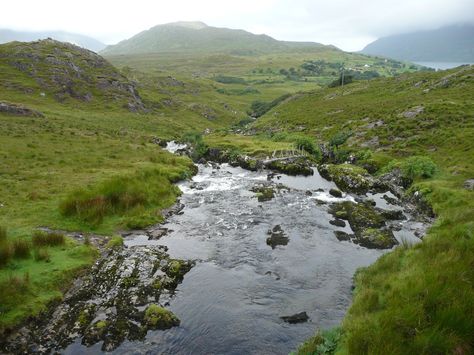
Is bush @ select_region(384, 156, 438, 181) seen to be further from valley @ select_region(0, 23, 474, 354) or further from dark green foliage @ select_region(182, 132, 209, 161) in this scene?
dark green foliage @ select_region(182, 132, 209, 161)

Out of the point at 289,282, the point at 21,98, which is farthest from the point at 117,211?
the point at 21,98

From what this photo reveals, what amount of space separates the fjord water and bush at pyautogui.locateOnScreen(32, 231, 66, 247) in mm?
5376

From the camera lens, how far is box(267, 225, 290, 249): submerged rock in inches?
1152

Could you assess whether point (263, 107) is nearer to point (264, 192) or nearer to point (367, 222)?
point (264, 192)

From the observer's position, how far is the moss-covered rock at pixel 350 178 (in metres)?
44.7

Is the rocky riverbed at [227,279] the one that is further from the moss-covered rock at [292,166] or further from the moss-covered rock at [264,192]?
the moss-covered rock at [292,166]

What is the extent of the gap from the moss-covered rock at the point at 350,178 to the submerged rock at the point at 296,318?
27004mm

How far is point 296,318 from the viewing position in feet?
63.9

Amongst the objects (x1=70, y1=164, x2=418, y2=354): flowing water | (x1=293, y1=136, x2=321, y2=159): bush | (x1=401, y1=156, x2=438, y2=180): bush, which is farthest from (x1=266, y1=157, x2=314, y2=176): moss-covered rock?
(x1=401, y1=156, x2=438, y2=180): bush

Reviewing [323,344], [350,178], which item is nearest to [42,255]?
[323,344]

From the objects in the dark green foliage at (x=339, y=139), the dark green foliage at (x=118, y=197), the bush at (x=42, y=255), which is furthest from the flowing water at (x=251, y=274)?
the dark green foliage at (x=339, y=139)

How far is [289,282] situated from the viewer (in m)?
23.3

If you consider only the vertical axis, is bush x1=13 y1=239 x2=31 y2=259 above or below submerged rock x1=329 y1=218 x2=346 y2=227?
above

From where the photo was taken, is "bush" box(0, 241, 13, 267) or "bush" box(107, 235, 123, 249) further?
"bush" box(107, 235, 123, 249)
